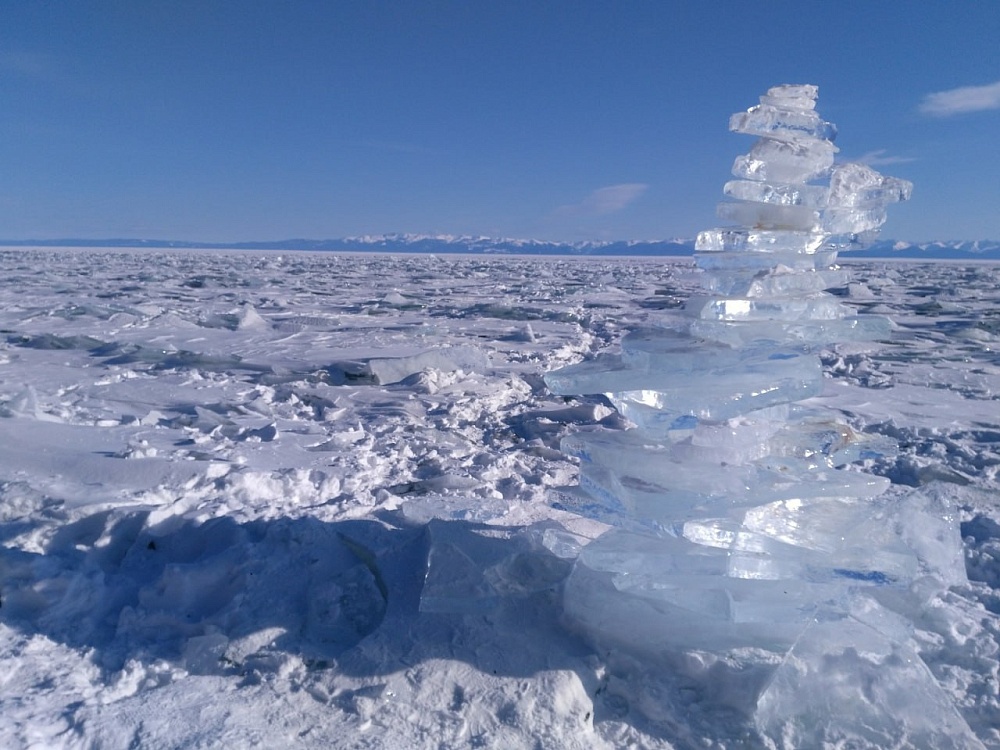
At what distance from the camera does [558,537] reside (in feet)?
8.03

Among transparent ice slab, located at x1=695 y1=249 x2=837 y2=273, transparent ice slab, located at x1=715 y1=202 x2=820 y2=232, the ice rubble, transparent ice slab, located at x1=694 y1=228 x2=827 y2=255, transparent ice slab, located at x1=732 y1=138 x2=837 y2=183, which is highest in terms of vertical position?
transparent ice slab, located at x1=732 y1=138 x2=837 y2=183

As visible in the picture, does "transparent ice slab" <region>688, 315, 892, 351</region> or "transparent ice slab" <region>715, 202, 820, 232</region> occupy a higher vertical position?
"transparent ice slab" <region>715, 202, 820, 232</region>

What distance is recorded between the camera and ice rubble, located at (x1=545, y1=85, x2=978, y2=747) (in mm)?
1923

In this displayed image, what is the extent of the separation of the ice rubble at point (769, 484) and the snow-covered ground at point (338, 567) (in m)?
0.17

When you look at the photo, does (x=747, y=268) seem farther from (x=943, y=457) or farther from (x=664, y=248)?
(x=664, y=248)

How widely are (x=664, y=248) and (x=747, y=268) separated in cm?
10364

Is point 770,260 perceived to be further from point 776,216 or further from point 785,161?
point 785,161

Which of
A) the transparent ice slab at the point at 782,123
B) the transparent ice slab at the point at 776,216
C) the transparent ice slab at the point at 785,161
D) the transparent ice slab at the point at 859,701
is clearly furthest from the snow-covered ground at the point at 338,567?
the transparent ice slab at the point at 782,123

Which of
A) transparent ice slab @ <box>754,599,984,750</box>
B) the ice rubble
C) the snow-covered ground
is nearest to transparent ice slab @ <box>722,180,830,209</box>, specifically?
the ice rubble

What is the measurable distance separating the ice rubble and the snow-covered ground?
0.17 m

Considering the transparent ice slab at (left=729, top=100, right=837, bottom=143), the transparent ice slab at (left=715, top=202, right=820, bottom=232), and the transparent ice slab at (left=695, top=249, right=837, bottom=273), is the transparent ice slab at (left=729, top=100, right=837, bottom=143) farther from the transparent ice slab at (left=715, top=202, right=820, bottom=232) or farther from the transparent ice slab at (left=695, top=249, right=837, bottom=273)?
the transparent ice slab at (left=695, top=249, right=837, bottom=273)

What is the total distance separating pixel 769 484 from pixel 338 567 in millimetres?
1433

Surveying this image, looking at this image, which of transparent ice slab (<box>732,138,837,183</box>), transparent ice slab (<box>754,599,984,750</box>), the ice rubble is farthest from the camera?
transparent ice slab (<box>732,138,837,183</box>)

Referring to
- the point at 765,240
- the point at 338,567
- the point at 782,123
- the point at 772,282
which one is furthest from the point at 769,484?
the point at 338,567
